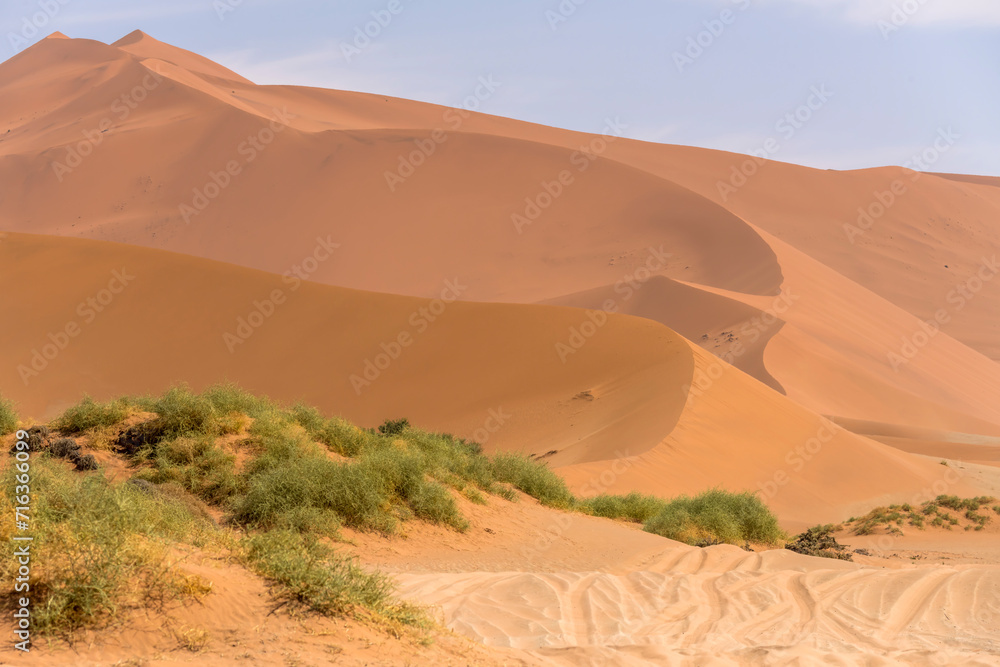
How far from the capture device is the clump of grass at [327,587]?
4.03 meters

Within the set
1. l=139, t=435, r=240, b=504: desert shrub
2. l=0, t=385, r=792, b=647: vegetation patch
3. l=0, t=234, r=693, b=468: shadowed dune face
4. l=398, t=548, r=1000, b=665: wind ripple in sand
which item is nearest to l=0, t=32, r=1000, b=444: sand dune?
l=0, t=234, r=693, b=468: shadowed dune face

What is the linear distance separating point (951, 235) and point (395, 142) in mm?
39550

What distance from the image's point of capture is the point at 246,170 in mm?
50562

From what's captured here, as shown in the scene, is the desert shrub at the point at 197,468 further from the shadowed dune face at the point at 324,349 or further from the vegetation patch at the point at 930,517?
the vegetation patch at the point at 930,517

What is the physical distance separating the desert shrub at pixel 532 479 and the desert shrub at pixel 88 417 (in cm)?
533

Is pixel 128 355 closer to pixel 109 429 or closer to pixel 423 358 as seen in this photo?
pixel 423 358

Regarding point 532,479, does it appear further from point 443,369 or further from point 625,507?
point 443,369

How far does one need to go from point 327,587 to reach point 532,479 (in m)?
8.30

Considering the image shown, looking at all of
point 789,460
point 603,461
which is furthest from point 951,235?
point 603,461

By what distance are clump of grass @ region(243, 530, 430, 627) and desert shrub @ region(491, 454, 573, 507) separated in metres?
7.55

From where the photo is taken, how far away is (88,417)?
361 inches

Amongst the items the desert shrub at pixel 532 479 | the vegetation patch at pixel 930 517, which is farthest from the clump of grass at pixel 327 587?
the vegetation patch at pixel 930 517

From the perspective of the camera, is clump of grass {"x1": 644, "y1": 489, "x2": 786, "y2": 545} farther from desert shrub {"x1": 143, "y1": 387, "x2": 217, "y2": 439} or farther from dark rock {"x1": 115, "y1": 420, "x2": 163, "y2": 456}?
dark rock {"x1": 115, "y1": 420, "x2": 163, "y2": 456}

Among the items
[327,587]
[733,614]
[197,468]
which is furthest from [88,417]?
[733,614]
